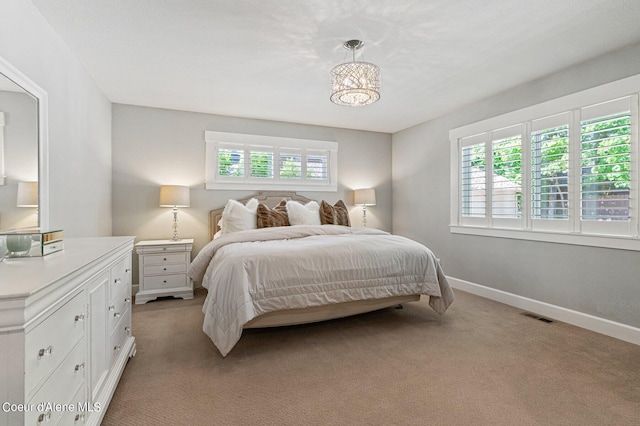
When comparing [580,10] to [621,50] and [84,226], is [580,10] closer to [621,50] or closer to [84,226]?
[621,50]

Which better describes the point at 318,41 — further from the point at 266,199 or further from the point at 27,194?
the point at 266,199

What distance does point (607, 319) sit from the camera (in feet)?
9.21

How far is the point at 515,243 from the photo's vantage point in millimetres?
3621

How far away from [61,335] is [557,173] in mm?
3982

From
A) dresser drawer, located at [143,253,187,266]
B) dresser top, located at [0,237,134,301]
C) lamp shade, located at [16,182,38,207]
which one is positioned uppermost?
lamp shade, located at [16,182,38,207]

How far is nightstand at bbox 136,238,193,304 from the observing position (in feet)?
12.4

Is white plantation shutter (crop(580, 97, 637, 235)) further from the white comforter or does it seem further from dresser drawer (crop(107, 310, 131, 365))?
dresser drawer (crop(107, 310, 131, 365))

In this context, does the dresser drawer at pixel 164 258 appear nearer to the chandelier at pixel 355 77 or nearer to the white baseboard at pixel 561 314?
the chandelier at pixel 355 77

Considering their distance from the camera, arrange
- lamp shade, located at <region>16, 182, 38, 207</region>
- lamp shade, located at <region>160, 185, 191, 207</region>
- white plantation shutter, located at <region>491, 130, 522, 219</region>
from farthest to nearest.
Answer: lamp shade, located at <region>160, 185, 191, 207</region>, white plantation shutter, located at <region>491, 130, 522, 219</region>, lamp shade, located at <region>16, 182, 38, 207</region>

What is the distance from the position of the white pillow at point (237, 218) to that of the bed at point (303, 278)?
786 millimetres

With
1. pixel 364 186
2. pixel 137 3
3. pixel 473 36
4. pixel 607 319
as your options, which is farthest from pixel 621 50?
pixel 137 3

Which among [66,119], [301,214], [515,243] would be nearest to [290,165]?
[301,214]

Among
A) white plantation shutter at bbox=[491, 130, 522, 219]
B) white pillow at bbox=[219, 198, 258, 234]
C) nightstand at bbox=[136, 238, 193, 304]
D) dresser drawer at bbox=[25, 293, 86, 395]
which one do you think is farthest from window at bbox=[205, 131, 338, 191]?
dresser drawer at bbox=[25, 293, 86, 395]

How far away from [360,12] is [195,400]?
269 centimetres
